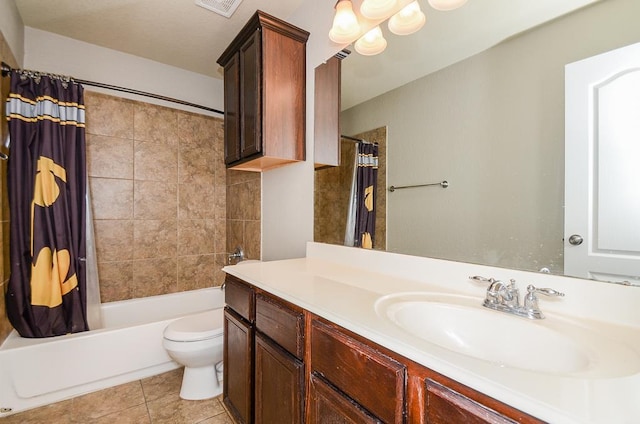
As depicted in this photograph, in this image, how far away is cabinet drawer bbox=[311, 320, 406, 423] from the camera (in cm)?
67

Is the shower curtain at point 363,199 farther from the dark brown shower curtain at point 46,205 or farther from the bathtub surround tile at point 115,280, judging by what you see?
the bathtub surround tile at point 115,280

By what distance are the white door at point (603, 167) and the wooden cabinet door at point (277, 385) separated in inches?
36.3

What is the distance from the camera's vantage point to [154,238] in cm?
262

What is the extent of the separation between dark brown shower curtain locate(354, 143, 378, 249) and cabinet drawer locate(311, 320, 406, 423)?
2.13 feet

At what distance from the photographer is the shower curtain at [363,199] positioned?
1.47 meters

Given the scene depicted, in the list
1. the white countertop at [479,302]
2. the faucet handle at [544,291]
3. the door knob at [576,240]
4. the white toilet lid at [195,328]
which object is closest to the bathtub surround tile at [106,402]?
Result: the white toilet lid at [195,328]

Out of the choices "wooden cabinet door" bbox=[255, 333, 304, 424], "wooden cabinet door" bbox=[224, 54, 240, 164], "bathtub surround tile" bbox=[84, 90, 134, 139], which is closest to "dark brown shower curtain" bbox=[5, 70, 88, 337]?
"bathtub surround tile" bbox=[84, 90, 134, 139]

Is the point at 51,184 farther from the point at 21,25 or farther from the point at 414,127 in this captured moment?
the point at 414,127

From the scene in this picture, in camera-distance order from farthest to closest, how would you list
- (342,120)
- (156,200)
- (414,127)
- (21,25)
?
1. (156,200)
2. (21,25)
3. (342,120)
4. (414,127)

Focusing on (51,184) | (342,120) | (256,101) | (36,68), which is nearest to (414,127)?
(342,120)

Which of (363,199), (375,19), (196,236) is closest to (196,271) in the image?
(196,236)

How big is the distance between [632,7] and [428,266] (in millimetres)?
943

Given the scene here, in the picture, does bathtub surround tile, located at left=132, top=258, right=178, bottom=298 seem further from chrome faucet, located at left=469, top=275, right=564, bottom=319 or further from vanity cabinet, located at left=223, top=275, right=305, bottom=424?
chrome faucet, located at left=469, top=275, right=564, bottom=319

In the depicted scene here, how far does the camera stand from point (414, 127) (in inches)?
50.3
